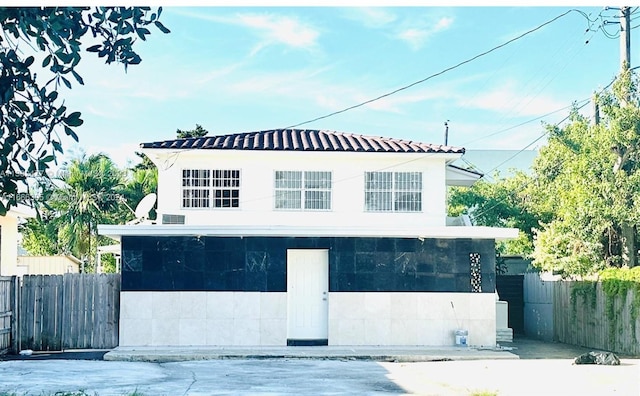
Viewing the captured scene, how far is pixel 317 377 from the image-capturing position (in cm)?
1420

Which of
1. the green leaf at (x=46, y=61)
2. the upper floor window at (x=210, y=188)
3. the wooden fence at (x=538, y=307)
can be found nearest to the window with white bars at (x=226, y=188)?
the upper floor window at (x=210, y=188)

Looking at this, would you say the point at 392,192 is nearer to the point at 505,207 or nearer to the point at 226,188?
the point at 226,188

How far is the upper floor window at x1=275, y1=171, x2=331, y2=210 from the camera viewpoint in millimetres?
20516

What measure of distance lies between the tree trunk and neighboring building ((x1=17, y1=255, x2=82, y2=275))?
21.7m

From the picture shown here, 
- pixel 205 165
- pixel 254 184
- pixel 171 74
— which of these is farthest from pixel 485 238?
pixel 171 74

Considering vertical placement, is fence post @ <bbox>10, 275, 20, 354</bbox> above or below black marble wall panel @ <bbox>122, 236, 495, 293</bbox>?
below

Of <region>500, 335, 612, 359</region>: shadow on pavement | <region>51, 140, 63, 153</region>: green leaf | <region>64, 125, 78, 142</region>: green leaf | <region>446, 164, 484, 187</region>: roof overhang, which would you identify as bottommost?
<region>500, 335, 612, 359</region>: shadow on pavement

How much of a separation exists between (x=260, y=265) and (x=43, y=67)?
40.2 feet

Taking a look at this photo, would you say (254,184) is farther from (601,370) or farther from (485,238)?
(601,370)

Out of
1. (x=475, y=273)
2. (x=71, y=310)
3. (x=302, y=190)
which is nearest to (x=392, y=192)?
(x=302, y=190)

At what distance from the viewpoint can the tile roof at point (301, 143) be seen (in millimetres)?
20156

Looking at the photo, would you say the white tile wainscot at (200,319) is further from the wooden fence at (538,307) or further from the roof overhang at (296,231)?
the wooden fence at (538,307)

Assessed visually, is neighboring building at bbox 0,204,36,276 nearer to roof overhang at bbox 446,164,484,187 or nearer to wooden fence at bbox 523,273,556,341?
roof overhang at bbox 446,164,484,187

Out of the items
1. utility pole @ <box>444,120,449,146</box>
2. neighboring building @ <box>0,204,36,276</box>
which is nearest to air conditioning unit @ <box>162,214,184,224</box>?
neighboring building @ <box>0,204,36,276</box>
